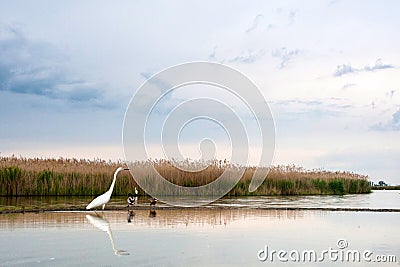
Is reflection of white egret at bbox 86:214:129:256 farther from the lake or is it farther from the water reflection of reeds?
the water reflection of reeds

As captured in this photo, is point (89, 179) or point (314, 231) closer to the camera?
point (314, 231)

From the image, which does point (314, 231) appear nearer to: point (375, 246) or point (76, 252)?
point (375, 246)

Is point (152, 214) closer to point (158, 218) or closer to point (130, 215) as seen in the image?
point (130, 215)

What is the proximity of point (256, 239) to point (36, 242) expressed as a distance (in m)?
3.51

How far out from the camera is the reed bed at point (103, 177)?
2250cm

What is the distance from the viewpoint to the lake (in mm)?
7551

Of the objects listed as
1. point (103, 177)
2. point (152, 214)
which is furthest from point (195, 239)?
point (103, 177)

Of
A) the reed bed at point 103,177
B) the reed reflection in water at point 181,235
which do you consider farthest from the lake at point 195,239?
the reed bed at point 103,177

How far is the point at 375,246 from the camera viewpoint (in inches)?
355

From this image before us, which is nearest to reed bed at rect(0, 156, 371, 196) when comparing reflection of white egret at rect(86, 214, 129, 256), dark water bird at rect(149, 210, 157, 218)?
dark water bird at rect(149, 210, 157, 218)

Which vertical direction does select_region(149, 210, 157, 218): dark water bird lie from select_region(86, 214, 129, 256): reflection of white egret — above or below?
above

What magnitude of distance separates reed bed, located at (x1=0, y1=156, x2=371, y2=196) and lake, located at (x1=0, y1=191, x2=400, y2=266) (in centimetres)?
886

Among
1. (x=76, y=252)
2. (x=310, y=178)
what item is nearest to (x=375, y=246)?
(x=76, y=252)

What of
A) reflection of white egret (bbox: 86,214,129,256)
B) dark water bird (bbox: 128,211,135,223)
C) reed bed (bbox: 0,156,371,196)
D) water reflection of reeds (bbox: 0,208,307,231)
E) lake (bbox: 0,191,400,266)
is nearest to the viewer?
lake (bbox: 0,191,400,266)
